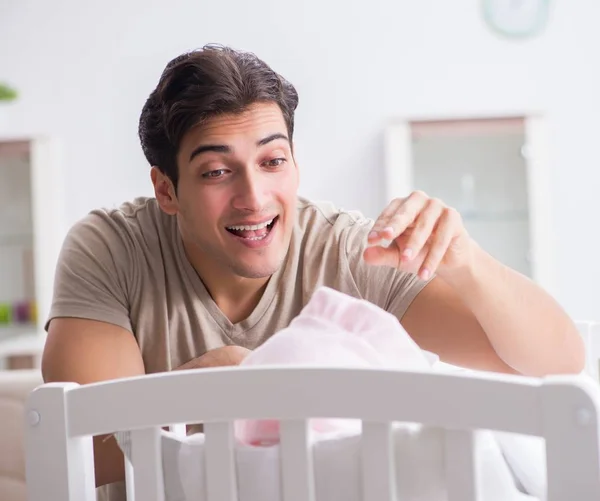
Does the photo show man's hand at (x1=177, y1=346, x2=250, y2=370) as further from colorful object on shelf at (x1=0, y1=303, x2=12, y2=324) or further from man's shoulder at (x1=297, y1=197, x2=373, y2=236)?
colorful object on shelf at (x1=0, y1=303, x2=12, y2=324)

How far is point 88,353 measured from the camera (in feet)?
3.94

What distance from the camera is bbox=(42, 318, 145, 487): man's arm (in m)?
1.18

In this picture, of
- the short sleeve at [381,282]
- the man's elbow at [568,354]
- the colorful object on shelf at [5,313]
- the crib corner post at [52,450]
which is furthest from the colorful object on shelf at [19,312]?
the crib corner post at [52,450]

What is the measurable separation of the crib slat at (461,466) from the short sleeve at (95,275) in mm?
722

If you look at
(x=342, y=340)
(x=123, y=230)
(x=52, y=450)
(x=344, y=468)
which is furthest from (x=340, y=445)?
(x=123, y=230)

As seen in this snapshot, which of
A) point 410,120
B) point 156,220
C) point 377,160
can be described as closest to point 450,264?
point 156,220

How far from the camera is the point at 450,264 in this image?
1.15 m

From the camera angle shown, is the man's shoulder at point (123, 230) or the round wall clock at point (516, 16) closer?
the man's shoulder at point (123, 230)

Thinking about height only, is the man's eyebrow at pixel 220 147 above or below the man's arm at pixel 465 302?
above

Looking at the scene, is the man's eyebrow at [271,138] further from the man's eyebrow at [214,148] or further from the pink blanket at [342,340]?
the pink blanket at [342,340]

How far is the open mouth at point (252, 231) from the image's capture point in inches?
52.4

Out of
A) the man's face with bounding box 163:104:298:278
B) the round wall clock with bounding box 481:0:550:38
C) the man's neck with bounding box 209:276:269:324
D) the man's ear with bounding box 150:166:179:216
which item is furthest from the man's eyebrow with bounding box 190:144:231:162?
the round wall clock with bounding box 481:0:550:38

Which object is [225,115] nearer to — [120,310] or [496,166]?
[120,310]

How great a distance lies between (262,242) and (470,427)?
2.37ft
